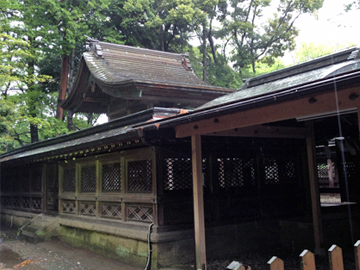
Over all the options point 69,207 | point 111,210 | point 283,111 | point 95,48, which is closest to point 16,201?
point 69,207

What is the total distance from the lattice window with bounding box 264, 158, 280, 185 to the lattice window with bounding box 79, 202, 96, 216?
16.8ft

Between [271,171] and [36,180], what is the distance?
10318mm

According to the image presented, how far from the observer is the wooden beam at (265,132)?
683cm

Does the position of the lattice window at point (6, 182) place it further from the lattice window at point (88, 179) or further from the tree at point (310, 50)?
the tree at point (310, 50)

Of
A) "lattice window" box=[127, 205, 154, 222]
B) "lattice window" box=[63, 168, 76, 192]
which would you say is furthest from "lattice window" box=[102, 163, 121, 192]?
"lattice window" box=[63, 168, 76, 192]

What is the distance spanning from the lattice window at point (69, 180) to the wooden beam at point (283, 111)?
696 centimetres

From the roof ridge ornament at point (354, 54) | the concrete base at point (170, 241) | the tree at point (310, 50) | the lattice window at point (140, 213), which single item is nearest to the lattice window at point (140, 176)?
the lattice window at point (140, 213)

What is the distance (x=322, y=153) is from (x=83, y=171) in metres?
8.63

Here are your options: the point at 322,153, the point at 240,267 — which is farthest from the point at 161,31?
the point at 240,267

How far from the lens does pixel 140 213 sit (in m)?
8.21

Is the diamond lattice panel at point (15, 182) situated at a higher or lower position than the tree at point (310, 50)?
lower

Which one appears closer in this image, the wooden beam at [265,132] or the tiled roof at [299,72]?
the tiled roof at [299,72]

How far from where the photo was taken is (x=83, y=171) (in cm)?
1109

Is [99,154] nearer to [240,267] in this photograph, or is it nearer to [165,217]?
[165,217]
